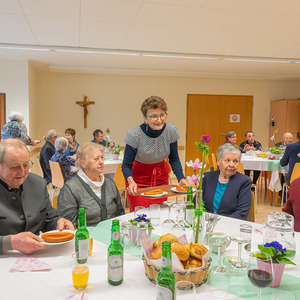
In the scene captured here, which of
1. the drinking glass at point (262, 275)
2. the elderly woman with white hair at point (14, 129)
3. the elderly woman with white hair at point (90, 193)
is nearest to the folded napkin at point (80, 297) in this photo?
the drinking glass at point (262, 275)

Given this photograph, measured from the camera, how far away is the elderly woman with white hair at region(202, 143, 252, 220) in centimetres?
243

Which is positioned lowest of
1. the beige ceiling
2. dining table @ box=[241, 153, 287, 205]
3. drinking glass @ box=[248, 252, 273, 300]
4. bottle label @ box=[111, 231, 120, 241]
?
dining table @ box=[241, 153, 287, 205]

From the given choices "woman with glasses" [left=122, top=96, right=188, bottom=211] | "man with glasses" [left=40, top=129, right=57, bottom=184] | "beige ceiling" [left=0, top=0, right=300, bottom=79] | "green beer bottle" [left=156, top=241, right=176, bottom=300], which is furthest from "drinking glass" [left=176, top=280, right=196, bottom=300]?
"man with glasses" [left=40, top=129, right=57, bottom=184]

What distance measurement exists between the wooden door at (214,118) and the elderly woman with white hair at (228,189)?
250 inches

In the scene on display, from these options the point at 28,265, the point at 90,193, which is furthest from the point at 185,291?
the point at 90,193

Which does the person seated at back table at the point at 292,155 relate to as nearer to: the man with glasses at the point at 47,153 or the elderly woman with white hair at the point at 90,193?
the elderly woman with white hair at the point at 90,193

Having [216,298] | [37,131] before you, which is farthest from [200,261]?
[37,131]

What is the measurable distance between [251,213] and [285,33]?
10.6 feet

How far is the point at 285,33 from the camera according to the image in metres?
4.58

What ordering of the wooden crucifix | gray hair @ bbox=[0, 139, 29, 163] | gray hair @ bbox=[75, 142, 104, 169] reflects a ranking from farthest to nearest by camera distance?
1. the wooden crucifix
2. gray hair @ bbox=[75, 142, 104, 169]
3. gray hair @ bbox=[0, 139, 29, 163]

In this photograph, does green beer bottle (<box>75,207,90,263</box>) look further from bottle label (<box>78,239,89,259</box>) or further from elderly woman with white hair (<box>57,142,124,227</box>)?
elderly woman with white hair (<box>57,142,124,227</box>)

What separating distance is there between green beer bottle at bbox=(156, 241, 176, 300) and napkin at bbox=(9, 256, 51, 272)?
61 cm

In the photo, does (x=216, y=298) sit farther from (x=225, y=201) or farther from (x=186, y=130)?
(x=186, y=130)

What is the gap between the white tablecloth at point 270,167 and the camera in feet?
18.2
